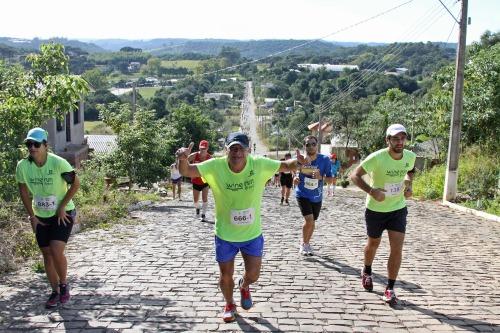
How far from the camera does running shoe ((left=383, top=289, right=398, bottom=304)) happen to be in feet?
20.5

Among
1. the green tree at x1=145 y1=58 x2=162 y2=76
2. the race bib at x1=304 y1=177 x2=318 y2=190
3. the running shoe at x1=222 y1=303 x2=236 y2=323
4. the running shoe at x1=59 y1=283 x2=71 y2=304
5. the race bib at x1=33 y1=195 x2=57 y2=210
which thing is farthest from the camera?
the green tree at x1=145 y1=58 x2=162 y2=76

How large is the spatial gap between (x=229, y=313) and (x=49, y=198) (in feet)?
7.42

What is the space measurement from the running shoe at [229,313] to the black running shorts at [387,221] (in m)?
1.94

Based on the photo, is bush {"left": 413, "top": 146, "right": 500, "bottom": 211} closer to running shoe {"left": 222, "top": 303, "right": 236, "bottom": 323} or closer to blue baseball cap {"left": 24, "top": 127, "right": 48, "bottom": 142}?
running shoe {"left": 222, "top": 303, "right": 236, "bottom": 323}

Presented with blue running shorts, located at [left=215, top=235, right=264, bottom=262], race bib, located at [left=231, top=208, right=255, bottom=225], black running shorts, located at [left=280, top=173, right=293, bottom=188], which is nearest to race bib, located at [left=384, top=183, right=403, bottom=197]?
blue running shorts, located at [left=215, top=235, right=264, bottom=262]

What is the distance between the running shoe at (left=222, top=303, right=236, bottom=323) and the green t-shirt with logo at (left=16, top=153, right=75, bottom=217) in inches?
82.9

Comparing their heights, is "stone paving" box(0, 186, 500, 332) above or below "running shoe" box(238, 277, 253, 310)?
below

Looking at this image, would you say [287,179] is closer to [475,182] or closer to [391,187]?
[475,182]

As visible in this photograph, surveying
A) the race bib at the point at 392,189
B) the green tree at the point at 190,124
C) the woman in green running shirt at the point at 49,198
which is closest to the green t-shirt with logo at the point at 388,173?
the race bib at the point at 392,189

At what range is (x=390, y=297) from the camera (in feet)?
20.5

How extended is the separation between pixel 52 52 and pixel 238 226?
450 centimetres

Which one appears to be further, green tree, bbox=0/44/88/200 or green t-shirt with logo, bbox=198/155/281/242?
green tree, bbox=0/44/88/200

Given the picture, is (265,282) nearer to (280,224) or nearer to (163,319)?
(163,319)

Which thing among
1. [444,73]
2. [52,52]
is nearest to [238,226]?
[52,52]
